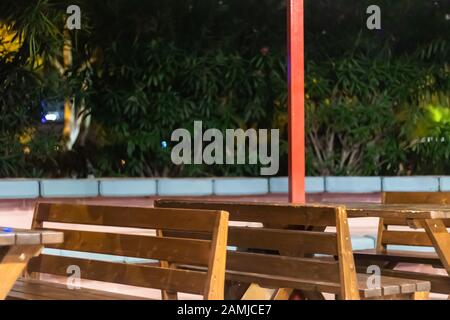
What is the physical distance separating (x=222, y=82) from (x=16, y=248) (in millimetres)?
3616

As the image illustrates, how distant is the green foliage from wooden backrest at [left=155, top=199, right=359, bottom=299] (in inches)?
86.9

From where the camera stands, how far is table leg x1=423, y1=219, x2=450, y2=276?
3008mm

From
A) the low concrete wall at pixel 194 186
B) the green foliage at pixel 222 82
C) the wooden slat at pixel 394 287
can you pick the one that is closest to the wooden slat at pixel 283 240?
the wooden slat at pixel 394 287

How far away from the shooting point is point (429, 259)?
11.8 ft

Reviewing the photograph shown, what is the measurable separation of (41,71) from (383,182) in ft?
7.68

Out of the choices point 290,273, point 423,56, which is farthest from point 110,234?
point 423,56

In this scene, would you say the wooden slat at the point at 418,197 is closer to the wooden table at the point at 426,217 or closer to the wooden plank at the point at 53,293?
the wooden table at the point at 426,217

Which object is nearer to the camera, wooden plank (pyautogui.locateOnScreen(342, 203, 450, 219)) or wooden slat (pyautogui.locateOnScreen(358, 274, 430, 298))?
wooden slat (pyautogui.locateOnScreen(358, 274, 430, 298))

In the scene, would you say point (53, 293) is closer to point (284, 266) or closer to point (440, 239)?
point (284, 266)

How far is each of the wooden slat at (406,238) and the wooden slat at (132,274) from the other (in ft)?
4.91

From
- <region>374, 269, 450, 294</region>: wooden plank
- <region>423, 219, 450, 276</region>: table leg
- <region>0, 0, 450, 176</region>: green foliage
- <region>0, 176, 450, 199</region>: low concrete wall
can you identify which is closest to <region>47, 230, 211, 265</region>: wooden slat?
<region>423, 219, 450, 276</region>: table leg

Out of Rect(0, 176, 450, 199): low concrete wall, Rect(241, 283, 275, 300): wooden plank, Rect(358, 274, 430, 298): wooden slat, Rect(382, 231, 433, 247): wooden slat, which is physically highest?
Rect(0, 176, 450, 199): low concrete wall

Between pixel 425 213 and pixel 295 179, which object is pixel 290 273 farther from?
pixel 295 179

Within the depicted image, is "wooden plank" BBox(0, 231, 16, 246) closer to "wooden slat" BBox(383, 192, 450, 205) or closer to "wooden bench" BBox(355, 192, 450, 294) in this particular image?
"wooden bench" BBox(355, 192, 450, 294)
